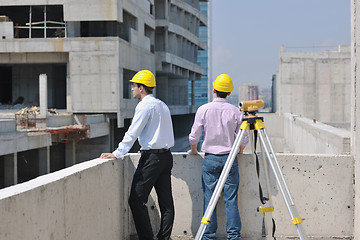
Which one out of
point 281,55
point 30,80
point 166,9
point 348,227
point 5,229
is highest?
point 166,9

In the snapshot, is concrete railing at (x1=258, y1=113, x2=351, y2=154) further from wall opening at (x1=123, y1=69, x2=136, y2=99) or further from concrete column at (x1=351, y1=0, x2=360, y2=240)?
wall opening at (x1=123, y1=69, x2=136, y2=99)

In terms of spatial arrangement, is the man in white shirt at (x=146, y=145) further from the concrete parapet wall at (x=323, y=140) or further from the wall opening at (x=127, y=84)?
the wall opening at (x=127, y=84)

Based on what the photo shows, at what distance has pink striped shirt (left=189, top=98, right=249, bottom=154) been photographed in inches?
198

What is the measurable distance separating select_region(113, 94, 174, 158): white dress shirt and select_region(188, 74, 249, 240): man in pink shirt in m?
0.43

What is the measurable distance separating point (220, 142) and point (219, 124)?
0.21m

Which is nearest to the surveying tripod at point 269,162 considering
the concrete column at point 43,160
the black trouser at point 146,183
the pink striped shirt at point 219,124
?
the pink striped shirt at point 219,124

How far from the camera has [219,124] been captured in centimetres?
503

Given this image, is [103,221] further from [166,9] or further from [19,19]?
[166,9]

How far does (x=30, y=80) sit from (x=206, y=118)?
1120 inches

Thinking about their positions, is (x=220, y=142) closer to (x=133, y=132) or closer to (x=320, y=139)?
(x=133, y=132)

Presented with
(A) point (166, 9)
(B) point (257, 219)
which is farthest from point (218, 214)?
(A) point (166, 9)

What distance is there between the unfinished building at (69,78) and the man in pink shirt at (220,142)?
1436 cm

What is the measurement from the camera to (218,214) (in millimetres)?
5699

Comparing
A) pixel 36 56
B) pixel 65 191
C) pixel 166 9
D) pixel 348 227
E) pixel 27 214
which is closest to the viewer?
pixel 27 214
